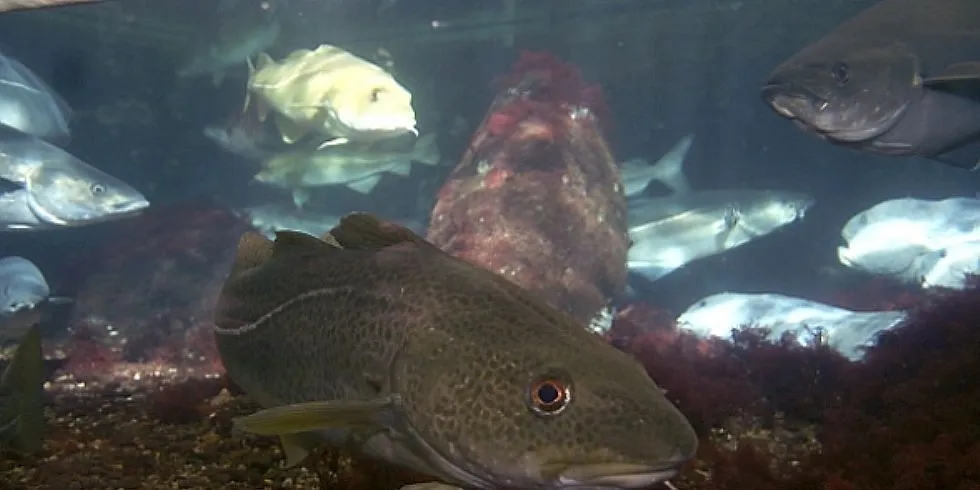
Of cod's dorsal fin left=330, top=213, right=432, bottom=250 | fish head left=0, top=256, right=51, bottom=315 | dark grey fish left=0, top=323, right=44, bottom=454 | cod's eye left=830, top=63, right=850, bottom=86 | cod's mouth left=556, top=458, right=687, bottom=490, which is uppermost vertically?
cod's eye left=830, top=63, right=850, bottom=86

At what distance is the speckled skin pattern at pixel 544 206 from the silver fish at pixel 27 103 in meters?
6.66

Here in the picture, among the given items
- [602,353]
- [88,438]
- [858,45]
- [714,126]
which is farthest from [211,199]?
[714,126]

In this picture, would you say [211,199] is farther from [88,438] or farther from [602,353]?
[602,353]

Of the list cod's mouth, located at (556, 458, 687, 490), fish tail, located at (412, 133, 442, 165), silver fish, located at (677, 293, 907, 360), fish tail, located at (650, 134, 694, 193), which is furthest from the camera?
fish tail, located at (650, 134, 694, 193)

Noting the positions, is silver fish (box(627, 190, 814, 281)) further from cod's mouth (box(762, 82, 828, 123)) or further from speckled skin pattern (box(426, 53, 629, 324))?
cod's mouth (box(762, 82, 828, 123))

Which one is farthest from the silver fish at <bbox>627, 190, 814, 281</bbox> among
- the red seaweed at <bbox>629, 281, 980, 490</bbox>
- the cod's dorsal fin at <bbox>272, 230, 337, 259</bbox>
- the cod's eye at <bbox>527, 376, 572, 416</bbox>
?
the cod's eye at <bbox>527, 376, 572, 416</bbox>

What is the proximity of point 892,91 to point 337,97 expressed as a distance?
6.72 m

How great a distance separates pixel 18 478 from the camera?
351 centimetres

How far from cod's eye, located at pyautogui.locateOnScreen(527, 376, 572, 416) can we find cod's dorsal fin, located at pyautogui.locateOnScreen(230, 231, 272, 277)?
5.47ft

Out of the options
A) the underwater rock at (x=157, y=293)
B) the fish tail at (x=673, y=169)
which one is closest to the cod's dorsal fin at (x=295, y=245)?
the underwater rock at (x=157, y=293)

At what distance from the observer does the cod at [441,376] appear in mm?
2033

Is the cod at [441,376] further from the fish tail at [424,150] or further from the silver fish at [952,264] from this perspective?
the fish tail at [424,150]

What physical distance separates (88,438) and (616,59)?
24.3 metres

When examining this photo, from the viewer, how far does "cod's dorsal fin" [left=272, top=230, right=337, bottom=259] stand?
121 inches
